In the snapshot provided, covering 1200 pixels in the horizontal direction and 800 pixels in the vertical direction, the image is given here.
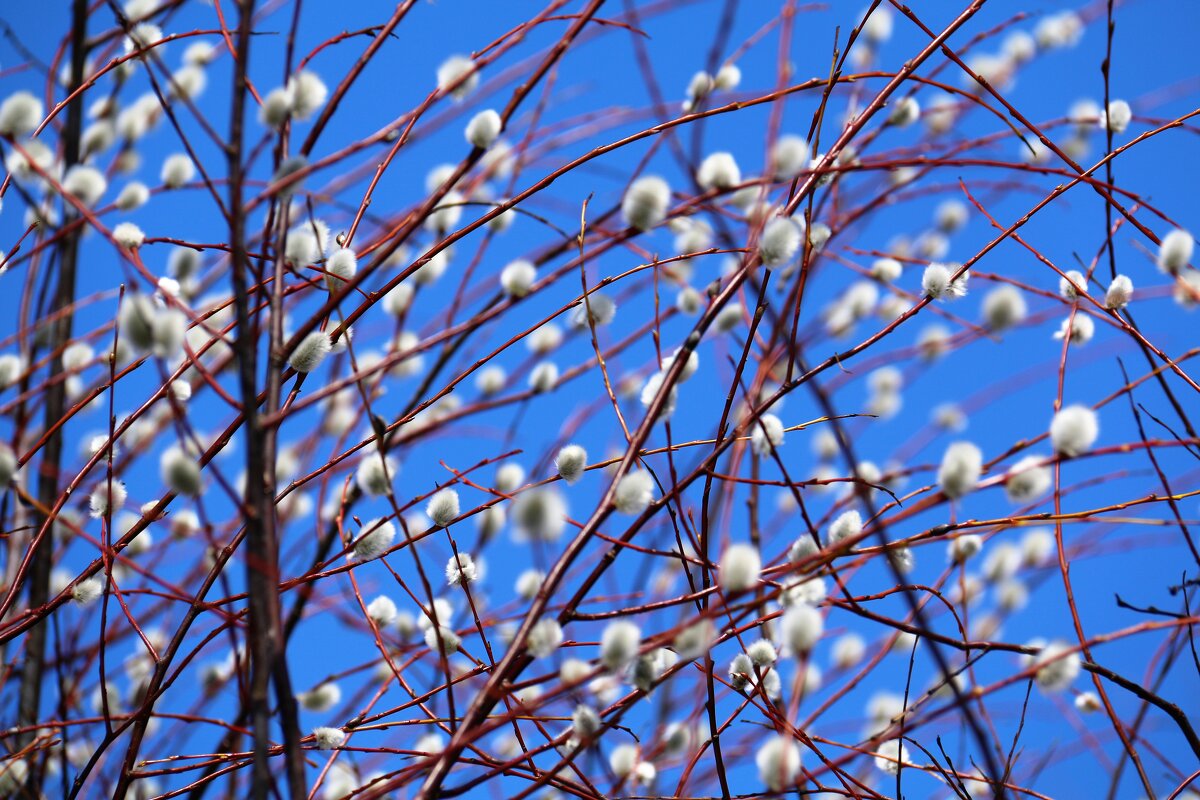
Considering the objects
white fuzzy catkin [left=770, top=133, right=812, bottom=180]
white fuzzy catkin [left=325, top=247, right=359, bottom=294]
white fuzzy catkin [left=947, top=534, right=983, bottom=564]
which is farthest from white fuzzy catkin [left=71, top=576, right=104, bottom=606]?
white fuzzy catkin [left=947, top=534, right=983, bottom=564]

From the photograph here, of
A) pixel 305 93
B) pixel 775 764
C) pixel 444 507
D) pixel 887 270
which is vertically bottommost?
pixel 775 764

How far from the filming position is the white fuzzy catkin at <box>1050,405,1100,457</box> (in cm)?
74

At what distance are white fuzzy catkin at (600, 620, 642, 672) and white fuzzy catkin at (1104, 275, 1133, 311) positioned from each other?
0.69m

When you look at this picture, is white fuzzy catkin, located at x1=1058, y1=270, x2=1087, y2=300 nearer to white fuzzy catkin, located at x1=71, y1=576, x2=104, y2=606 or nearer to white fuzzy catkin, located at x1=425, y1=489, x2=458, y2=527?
white fuzzy catkin, located at x1=425, y1=489, x2=458, y2=527

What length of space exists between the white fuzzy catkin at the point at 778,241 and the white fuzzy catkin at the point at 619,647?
323 mm

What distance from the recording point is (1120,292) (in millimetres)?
1072

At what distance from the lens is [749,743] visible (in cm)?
158

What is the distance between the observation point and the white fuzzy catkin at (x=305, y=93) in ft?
2.75

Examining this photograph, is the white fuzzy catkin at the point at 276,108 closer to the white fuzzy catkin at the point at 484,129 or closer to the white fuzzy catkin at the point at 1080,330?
the white fuzzy catkin at the point at 484,129

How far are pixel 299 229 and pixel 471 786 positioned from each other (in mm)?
496

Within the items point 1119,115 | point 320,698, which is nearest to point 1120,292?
point 1119,115

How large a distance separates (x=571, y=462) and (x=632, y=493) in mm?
173

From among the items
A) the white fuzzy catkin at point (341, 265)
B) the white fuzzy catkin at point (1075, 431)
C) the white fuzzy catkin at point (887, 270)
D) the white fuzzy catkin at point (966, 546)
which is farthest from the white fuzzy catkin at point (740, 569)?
the white fuzzy catkin at point (887, 270)

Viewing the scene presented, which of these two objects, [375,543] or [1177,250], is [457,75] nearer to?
[375,543]
